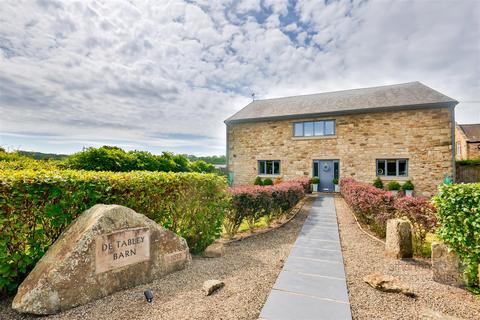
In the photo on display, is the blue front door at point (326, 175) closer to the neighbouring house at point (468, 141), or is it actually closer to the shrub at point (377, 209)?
the shrub at point (377, 209)

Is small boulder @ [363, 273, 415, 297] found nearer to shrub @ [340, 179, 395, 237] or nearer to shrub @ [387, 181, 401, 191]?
shrub @ [340, 179, 395, 237]

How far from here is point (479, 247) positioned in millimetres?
3338

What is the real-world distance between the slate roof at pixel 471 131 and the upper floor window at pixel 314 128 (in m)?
22.0

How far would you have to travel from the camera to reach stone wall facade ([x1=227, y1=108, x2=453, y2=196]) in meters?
14.1

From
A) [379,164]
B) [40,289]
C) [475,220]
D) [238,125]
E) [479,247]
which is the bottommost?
[40,289]

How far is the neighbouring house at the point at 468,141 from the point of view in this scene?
25984 mm

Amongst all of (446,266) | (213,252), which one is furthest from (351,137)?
(213,252)

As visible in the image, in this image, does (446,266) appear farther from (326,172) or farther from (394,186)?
(326,172)

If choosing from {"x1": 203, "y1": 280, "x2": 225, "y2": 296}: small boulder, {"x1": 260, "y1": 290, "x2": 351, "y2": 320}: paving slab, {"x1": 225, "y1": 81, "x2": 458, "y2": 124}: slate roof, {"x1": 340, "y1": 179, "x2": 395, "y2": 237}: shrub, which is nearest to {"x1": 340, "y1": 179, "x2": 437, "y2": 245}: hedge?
{"x1": 340, "y1": 179, "x2": 395, "y2": 237}: shrub

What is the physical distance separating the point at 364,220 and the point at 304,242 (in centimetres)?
277

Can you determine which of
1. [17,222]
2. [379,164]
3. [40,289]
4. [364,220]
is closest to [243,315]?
[40,289]

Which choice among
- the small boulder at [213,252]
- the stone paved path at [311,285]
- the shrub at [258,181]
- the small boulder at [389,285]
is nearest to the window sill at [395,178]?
the shrub at [258,181]

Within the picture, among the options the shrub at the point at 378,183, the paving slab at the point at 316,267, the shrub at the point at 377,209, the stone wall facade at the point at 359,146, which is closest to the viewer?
the paving slab at the point at 316,267

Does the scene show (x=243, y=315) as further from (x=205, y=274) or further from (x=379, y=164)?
(x=379, y=164)
